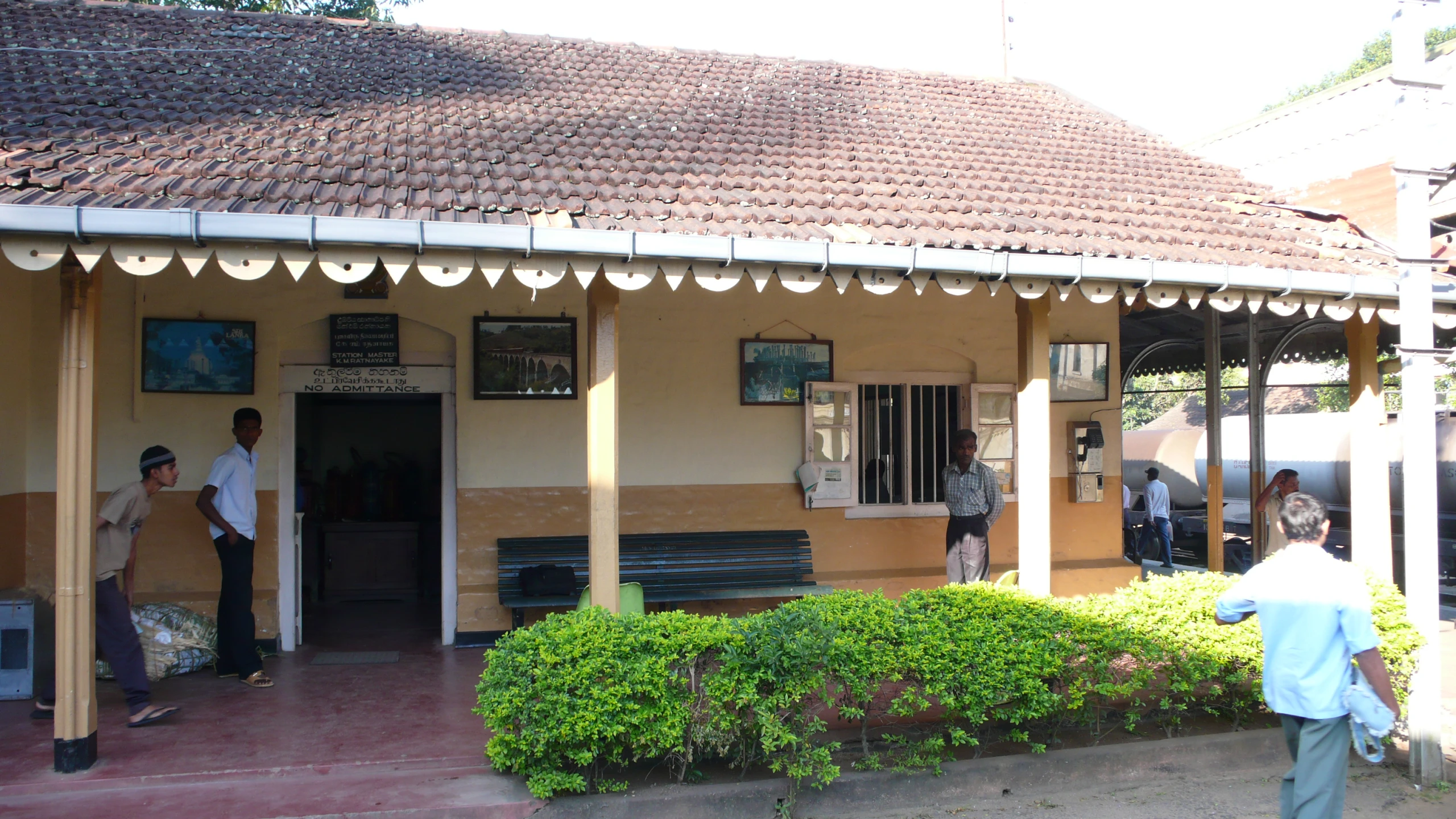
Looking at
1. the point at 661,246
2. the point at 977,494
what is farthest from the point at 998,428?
the point at 661,246

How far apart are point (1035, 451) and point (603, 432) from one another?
2.78 meters

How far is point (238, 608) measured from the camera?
665cm

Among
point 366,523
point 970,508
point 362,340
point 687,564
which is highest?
point 362,340

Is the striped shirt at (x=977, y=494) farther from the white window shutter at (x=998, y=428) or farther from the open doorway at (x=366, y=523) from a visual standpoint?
the open doorway at (x=366, y=523)

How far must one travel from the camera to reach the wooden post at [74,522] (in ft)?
15.4

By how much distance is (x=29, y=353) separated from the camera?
709 centimetres

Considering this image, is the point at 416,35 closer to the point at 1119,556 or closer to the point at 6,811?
the point at 6,811

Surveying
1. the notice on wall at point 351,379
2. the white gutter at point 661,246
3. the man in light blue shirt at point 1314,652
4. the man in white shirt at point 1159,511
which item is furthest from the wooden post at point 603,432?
the man in white shirt at point 1159,511

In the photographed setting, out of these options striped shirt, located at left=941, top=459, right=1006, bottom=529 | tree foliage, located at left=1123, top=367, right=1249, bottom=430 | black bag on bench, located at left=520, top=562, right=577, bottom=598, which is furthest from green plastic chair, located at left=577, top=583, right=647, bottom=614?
tree foliage, located at left=1123, top=367, right=1249, bottom=430

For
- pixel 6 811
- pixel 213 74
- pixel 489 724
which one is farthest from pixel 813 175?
pixel 6 811

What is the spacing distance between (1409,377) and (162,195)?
6658 mm

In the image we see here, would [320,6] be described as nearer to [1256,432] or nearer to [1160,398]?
[1256,432]

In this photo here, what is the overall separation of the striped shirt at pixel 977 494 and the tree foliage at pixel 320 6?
11.4 meters

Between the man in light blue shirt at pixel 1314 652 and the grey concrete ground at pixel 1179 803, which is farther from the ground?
the man in light blue shirt at pixel 1314 652
